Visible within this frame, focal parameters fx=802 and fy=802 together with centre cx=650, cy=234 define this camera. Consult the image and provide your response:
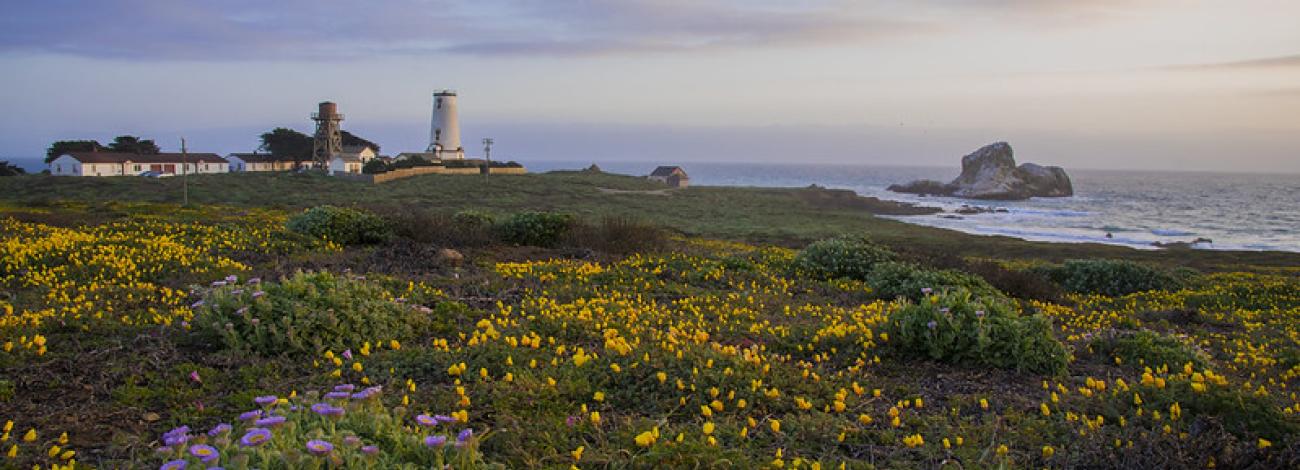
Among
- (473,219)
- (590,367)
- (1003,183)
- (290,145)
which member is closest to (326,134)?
(290,145)

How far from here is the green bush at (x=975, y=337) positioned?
6434 mm

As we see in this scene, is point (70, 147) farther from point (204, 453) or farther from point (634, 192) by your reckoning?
point (204, 453)

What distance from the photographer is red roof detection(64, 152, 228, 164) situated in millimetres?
72438

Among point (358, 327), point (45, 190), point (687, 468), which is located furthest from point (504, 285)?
point (45, 190)

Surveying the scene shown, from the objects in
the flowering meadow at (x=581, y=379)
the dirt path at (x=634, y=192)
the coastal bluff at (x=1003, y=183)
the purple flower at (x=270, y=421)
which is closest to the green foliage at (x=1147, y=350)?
the flowering meadow at (x=581, y=379)

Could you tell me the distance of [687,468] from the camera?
382 centimetres

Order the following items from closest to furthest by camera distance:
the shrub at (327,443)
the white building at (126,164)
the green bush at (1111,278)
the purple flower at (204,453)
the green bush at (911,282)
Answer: the purple flower at (204,453) → the shrub at (327,443) → the green bush at (911,282) → the green bush at (1111,278) → the white building at (126,164)

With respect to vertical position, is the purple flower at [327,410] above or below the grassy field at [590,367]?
above

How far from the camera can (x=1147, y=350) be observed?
6926mm

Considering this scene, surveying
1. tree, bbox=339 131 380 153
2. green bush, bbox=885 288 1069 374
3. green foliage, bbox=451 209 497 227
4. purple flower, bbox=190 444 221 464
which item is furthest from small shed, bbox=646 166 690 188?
purple flower, bbox=190 444 221 464

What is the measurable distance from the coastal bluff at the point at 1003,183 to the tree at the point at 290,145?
277 feet

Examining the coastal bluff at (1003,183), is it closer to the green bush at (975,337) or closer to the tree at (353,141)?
the tree at (353,141)

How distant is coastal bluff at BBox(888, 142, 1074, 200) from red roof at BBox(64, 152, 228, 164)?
309 ft

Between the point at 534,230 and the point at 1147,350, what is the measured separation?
34.9ft
